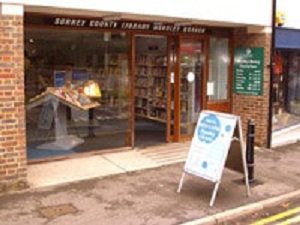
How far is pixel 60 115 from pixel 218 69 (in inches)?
162

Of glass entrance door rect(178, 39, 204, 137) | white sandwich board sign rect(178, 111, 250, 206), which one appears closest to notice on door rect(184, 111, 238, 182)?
white sandwich board sign rect(178, 111, 250, 206)

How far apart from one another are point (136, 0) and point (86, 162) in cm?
308

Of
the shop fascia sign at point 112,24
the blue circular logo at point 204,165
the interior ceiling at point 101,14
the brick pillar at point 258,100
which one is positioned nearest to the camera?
the blue circular logo at point 204,165

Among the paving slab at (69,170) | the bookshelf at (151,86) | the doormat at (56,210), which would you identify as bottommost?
the doormat at (56,210)

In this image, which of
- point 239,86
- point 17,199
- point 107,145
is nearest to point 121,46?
point 107,145

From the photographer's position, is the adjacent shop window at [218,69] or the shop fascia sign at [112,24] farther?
the adjacent shop window at [218,69]

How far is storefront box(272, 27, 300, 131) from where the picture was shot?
11.5 metres

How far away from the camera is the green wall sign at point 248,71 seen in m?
10.8

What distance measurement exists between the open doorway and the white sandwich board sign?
131 inches

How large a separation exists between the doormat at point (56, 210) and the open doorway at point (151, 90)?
3942mm

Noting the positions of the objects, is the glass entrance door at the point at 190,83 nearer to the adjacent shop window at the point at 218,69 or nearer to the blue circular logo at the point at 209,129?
the adjacent shop window at the point at 218,69

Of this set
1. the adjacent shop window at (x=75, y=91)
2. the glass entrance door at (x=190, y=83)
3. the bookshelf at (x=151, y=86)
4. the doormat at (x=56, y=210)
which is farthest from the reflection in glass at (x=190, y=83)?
the doormat at (x=56, y=210)

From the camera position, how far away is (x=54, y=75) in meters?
9.18

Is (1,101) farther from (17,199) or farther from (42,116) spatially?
(42,116)
